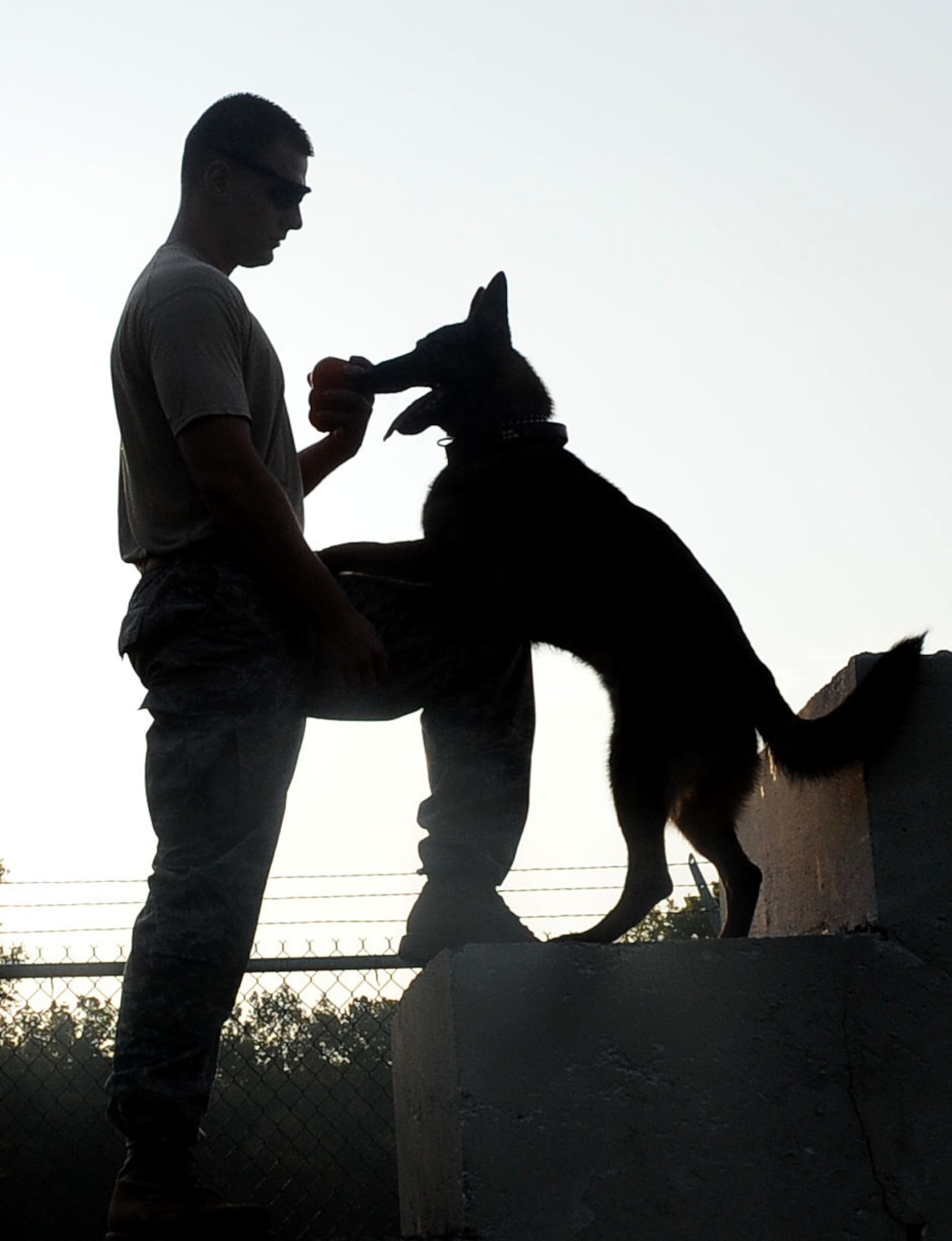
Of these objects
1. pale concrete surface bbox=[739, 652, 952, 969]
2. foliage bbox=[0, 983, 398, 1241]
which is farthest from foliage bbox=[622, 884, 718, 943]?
pale concrete surface bbox=[739, 652, 952, 969]

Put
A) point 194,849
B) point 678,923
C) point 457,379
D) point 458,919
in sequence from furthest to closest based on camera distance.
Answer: point 678,923 < point 457,379 < point 458,919 < point 194,849

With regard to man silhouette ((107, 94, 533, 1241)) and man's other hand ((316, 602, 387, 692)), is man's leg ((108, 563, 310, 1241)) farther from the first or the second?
man's other hand ((316, 602, 387, 692))

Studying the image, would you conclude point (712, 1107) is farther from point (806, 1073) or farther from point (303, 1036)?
point (303, 1036)

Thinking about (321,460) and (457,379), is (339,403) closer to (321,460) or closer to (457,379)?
(321,460)

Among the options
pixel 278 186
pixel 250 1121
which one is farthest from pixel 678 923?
pixel 278 186

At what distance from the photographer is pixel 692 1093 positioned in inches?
94.2

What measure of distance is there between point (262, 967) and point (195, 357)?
1854 mm

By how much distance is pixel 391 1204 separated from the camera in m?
5.78

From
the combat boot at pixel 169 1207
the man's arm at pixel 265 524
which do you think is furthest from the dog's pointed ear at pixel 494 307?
the combat boot at pixel 169 1207

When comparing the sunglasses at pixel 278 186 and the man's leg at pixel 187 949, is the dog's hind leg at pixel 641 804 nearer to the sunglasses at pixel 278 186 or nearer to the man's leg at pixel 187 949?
the man's leg at pixel 187 949

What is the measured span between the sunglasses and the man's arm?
2.08ft

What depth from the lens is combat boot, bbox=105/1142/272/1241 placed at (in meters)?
2.20

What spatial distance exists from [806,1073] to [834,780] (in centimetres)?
73

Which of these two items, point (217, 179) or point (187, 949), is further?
point (217, 179)
